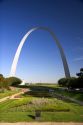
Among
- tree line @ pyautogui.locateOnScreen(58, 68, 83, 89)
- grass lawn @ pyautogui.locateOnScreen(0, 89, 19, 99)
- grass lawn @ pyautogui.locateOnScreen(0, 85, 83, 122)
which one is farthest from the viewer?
tree line @ pyautogui.locateOnScreen(58, 68, 83, 89)

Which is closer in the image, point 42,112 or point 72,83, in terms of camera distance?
point 42,112

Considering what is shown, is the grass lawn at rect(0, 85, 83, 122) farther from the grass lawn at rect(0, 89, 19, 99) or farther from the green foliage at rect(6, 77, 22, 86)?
the grass lawn at rect(0, 89, 19, 99)

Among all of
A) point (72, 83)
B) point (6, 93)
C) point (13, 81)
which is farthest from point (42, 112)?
point (72, 83)

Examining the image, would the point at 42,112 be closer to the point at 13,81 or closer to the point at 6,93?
the point at 13,81

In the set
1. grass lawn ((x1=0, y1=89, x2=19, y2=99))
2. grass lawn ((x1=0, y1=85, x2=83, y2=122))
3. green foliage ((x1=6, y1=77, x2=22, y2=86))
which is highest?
green foliage ((x1=6, y1=77, x2=22, y2=86))

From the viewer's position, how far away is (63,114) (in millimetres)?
11461

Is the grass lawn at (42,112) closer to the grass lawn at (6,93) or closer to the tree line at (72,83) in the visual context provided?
the grass lawn at (6,93)

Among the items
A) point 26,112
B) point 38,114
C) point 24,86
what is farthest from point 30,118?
point 24,86

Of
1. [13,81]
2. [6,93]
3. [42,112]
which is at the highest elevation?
[13,81]

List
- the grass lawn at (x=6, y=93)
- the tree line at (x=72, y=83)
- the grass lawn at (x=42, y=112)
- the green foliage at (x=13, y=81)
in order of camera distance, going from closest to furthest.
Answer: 1. the grass lawn at (x=42, y=112)
2. the green foliage at (x=13, y=81)
3. the grass lawn at (x=6, y=93)
4. the tree line at (x=72, y=83)

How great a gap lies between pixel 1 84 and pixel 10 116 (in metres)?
3.83

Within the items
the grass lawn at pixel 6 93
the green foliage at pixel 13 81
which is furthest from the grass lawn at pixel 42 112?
the grass lawn at pixel 6 93

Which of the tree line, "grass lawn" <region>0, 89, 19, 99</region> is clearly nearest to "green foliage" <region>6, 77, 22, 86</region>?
"grass lawn" <region>0, 89, 19, 99</region>

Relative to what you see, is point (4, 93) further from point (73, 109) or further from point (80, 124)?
point (80, 124)
